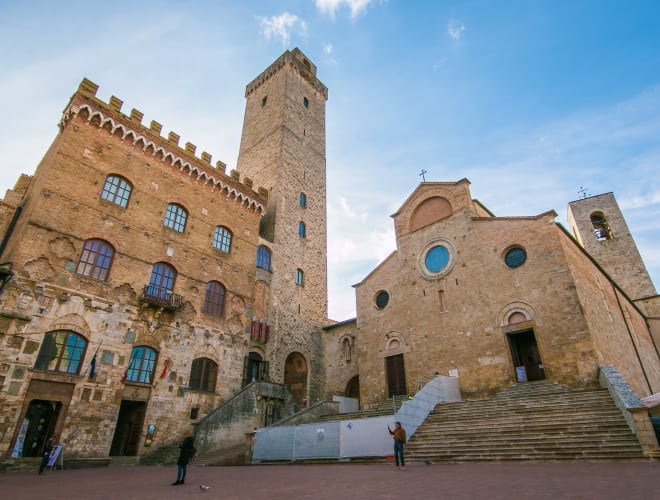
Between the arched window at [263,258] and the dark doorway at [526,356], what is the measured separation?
1371 cm

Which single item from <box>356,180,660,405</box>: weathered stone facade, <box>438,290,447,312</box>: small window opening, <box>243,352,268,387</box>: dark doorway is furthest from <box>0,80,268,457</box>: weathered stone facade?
<box>438,290,447,312</box>: small window opening

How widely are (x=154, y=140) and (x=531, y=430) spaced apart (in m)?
20.1

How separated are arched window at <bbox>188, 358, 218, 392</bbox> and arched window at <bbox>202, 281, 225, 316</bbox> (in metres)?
2.43

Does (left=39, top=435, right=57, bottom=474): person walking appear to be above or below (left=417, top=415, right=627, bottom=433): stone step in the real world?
below

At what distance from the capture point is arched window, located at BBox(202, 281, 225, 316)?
1916 cm

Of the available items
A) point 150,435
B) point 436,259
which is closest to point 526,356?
point 436,259

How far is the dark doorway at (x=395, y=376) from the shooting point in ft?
64.2

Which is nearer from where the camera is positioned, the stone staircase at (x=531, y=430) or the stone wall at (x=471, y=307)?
the stone staircase at (x=531, y=430)

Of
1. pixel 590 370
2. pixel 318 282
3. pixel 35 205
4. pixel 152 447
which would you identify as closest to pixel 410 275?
pixel 318 282

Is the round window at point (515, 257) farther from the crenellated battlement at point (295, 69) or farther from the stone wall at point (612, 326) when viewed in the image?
the crenellated battlement at point (295, 69)

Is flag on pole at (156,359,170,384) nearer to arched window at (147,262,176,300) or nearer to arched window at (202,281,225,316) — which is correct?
arched window at (147,262,176,300)

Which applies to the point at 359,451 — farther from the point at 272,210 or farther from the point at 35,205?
the point at 272,210

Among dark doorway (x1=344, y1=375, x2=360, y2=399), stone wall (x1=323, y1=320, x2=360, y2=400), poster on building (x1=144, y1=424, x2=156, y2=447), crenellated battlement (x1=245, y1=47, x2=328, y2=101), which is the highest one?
crenellated battlement (x1=245, y1=47, x2=328, y2=101)

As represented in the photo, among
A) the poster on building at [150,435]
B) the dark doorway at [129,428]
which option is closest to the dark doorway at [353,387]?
the poster on building at [150,435]
